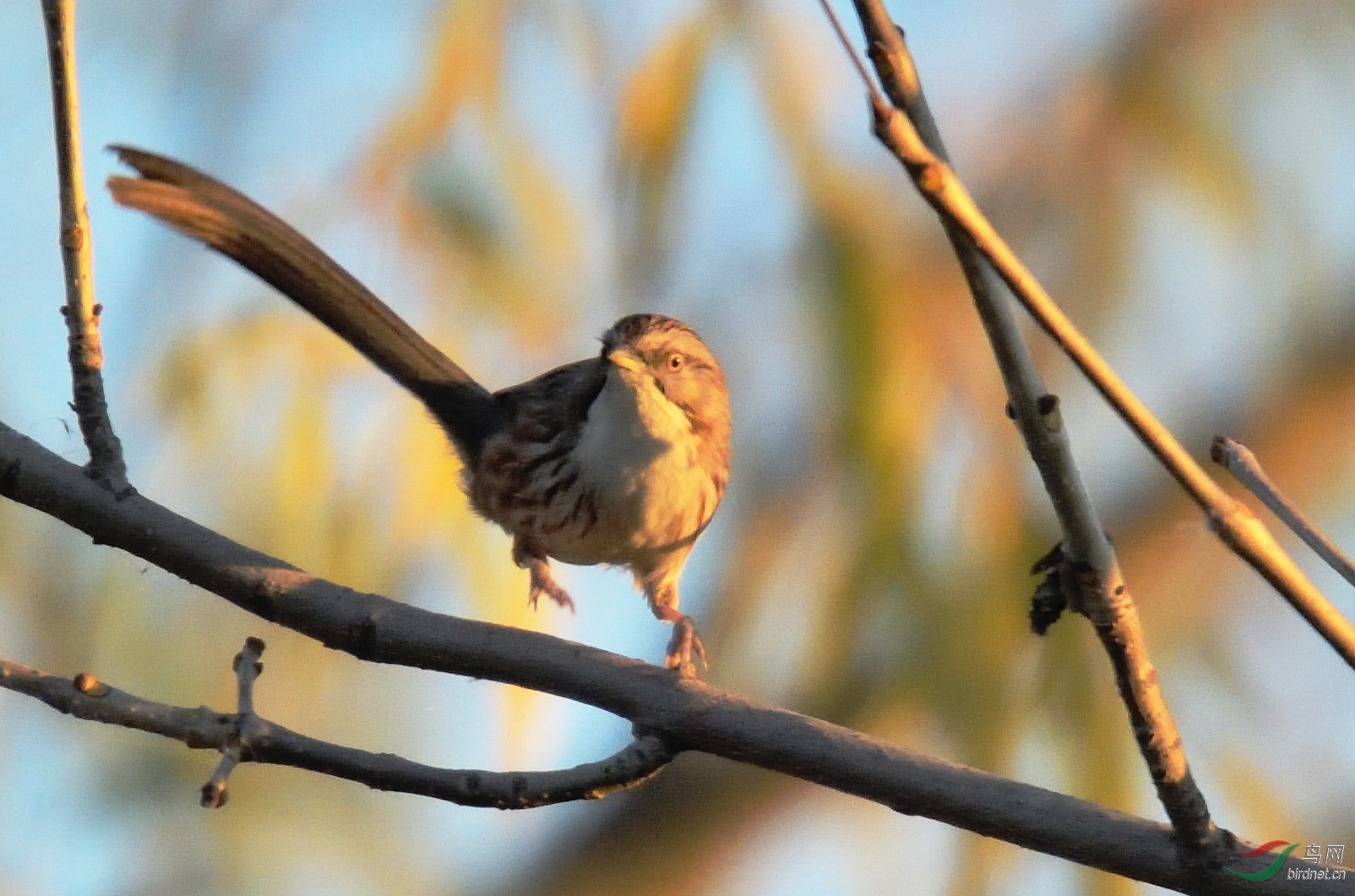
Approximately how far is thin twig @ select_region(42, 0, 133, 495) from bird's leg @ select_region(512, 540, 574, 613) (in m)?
1.58

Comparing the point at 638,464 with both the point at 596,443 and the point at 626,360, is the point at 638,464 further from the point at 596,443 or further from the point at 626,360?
the point at 626,360

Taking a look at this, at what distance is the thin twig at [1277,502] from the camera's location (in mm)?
1634

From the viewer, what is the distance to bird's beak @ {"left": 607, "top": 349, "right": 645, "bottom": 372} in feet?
11.2

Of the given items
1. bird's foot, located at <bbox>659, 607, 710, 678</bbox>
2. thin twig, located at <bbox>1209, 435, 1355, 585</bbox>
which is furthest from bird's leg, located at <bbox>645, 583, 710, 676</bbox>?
thin twig, located at <bbox>1209, 435, 1355, 585</bbox>

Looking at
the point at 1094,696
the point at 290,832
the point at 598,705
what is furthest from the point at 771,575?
the point at 598,705

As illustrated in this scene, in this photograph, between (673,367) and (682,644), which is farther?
(673,367)

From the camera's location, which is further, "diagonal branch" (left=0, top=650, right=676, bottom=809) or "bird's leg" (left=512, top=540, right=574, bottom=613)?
"bird's leg" (left=512, top=540, right=574, bottom=613)

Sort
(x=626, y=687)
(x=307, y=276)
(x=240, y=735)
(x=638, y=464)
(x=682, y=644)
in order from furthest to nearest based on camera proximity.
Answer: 1. (x=638, y=464)
2. (x=682, y=644)
3. (x=307, y=276)
4. (x=626, y=687)
5. (x=240, y=735)

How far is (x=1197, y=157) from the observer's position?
4270 millimetres

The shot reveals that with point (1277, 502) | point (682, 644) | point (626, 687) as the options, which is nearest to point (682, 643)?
point (682, 644)

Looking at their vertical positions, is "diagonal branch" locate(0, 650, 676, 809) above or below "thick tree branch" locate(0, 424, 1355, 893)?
below

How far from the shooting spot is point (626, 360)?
3430 millimetres

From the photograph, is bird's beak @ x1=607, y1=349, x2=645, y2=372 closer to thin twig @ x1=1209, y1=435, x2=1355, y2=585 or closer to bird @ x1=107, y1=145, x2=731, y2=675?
bird @ x1=107, y1=145, x2=731, y2=675

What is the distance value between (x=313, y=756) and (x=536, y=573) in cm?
175
